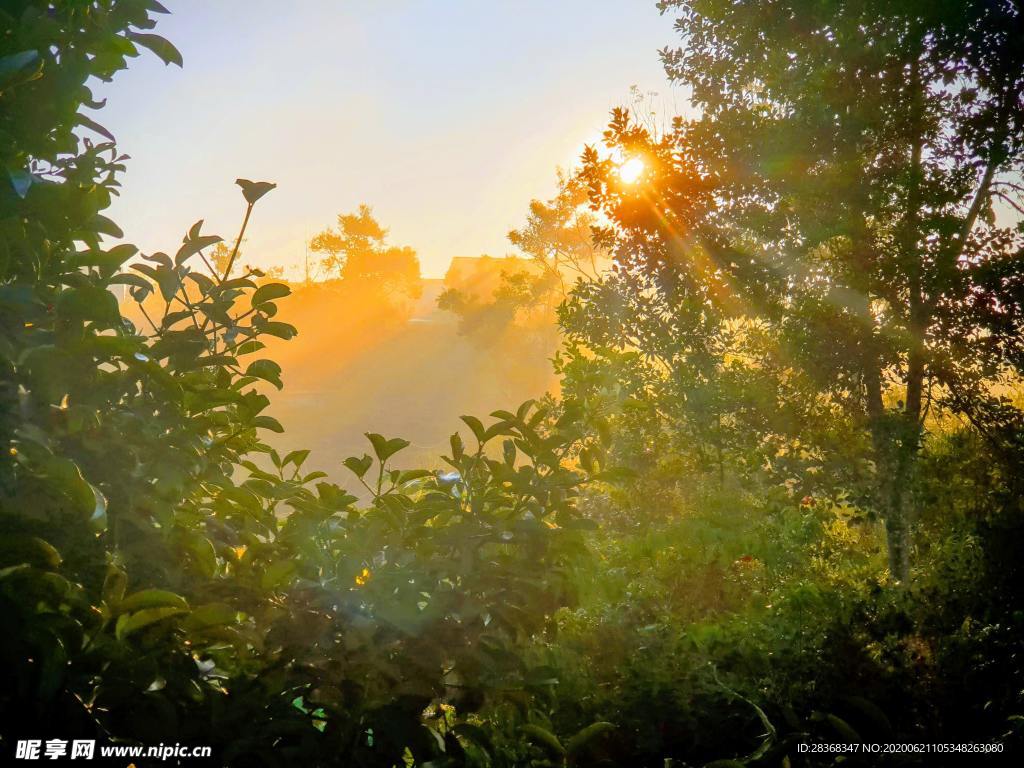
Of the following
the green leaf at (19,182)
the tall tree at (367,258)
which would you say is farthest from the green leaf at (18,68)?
the tall tree at (367,258)

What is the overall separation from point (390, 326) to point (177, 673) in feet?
154

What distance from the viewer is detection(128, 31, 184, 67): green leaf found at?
1.93m

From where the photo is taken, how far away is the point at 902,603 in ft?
9.67

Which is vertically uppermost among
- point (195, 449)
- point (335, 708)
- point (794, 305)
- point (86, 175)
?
point (794, 305)

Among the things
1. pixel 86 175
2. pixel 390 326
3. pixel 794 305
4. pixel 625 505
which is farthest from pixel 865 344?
pixel 390 326

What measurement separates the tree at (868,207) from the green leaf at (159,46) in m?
4.84

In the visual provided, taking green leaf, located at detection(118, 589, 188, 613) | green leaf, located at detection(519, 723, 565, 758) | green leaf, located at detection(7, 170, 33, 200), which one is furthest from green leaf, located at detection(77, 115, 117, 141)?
green leaf, located at detection(519, 723, 565, 758)

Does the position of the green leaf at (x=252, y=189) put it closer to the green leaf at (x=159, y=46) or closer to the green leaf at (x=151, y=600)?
the green leaf at (x=159, y=46)

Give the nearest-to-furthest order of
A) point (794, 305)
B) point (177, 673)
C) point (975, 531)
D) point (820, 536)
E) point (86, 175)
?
point (177, 673) → point (86, 175) → point (975, 531) → point (794, 305) → point (820, 536)

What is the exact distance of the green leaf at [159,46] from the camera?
193 centimetres

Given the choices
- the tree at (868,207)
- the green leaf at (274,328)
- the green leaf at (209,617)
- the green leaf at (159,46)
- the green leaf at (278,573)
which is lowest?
the green leaf at (209,617)

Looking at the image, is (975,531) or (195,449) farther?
(975,531)

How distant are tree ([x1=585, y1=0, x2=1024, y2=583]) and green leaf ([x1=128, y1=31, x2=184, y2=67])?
15.9 feet

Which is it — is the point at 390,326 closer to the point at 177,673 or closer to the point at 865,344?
the point at 865,344
